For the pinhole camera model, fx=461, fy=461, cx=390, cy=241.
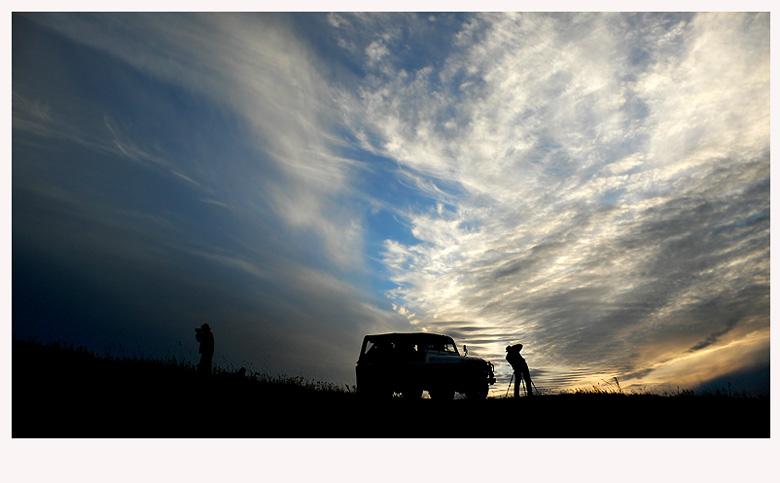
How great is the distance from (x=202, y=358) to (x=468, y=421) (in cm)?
856

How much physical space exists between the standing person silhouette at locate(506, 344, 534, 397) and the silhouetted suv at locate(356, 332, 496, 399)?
7.37 ft

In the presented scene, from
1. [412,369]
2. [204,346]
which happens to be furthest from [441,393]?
[204,346]

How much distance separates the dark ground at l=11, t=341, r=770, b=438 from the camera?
24.6 ft

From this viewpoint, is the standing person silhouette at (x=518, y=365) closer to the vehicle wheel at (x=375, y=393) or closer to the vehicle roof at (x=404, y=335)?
the vehicle roof at (x=404, y=335)

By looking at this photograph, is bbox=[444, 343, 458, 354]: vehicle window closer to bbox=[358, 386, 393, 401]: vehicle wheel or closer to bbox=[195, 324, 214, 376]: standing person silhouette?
bbox=[358, 386, 393, 401]: vehicle wheel

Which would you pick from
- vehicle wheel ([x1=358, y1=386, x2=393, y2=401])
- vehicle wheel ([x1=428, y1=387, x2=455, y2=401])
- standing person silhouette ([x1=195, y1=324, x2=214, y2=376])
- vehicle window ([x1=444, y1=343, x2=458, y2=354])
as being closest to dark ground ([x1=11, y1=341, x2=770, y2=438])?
vehicle wheel ([x1=358, y1=386, x2=393, y2=401])

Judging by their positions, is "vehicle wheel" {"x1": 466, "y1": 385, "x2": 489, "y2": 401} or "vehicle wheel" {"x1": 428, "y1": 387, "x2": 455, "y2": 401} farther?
"vehicle wheel" {"x1": 466, "y1": 385, "x2": 489, "y2": 401}

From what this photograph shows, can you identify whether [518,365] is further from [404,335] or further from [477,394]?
[404,335]

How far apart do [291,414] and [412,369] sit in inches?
132

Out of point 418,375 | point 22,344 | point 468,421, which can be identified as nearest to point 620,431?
point 468,421

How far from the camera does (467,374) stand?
12.2 metres

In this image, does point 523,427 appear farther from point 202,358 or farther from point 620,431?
point 202,358

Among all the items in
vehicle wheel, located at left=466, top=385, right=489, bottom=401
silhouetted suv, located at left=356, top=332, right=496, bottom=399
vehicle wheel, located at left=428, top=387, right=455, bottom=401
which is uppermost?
silhouetted suv, located at left=356, top=332, right=496, bottom=399

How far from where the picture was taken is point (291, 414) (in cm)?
900
